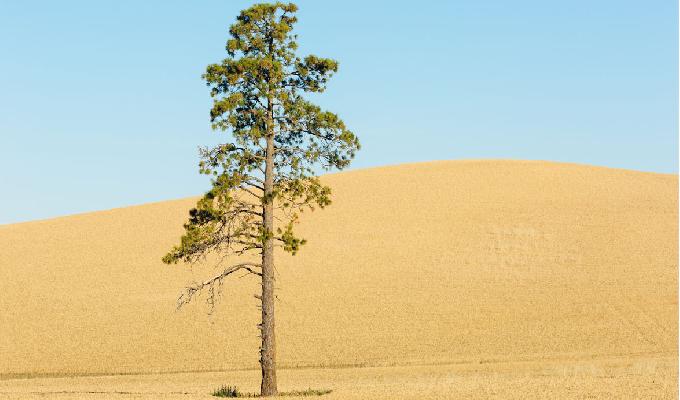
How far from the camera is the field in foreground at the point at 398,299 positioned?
31969 mm

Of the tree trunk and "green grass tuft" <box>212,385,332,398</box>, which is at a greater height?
the tree trunk

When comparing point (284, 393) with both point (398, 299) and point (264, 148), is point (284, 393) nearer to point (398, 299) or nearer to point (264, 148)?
point (264, 148)

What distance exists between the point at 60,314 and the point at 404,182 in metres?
35.8

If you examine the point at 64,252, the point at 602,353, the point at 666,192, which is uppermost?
the point at 666,192

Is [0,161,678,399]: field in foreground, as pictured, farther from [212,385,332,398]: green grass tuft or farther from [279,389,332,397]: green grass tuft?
[212,385,332,398]: green grass tuft

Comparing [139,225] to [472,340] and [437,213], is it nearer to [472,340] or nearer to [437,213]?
[437,213]

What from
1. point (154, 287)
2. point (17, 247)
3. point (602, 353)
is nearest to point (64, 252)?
point (17, 247)

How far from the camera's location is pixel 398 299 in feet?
160

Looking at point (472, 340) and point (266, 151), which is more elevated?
point (266, 151)

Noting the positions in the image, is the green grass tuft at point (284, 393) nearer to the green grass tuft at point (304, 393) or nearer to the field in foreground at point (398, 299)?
the green grass tuft at point (304, 393)

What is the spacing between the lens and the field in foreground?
3197 centimetres

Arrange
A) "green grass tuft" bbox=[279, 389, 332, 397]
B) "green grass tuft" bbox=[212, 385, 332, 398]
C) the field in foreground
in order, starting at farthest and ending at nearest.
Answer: the field in foreground → "green grass tuft" bbox=[212, 385, 332, 398] → "green grass tuft" bbox=[279, 389, 332, 397]

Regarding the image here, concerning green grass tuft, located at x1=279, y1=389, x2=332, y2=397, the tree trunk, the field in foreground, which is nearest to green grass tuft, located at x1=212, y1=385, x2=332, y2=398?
green grass tuft, located at x1=279, y1=389, x2=332, y2=397

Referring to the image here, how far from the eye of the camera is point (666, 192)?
71.3m
